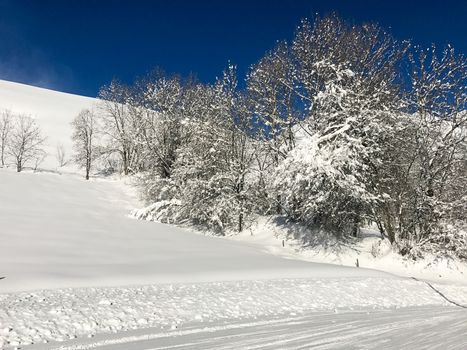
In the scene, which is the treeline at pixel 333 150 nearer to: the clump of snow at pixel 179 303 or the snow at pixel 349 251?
the snow at pixel 349 251

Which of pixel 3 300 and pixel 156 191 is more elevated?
pixel 156 191

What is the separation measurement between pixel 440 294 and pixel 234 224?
46.3ft

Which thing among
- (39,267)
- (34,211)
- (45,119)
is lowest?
(39,267)

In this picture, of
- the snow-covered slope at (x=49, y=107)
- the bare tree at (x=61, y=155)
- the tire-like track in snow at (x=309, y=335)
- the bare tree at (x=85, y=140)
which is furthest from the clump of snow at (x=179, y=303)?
the bare tree at (x=61, y=155)

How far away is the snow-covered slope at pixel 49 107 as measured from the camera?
61781 mm

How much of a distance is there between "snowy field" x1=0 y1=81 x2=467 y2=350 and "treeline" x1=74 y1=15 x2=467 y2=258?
6.92 ft

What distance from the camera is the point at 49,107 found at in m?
76.8

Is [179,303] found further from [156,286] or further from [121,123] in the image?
[121,123]

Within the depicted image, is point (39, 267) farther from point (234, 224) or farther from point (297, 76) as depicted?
point (297, 76)

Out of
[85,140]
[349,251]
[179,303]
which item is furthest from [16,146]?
[179,303]

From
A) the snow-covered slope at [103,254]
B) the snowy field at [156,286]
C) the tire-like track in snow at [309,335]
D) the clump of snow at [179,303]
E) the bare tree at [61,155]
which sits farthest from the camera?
the bare tree at [61,155]

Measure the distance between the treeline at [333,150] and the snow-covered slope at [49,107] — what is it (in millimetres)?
33596

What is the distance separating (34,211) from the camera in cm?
1997

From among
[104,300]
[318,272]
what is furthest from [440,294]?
[104,300]
